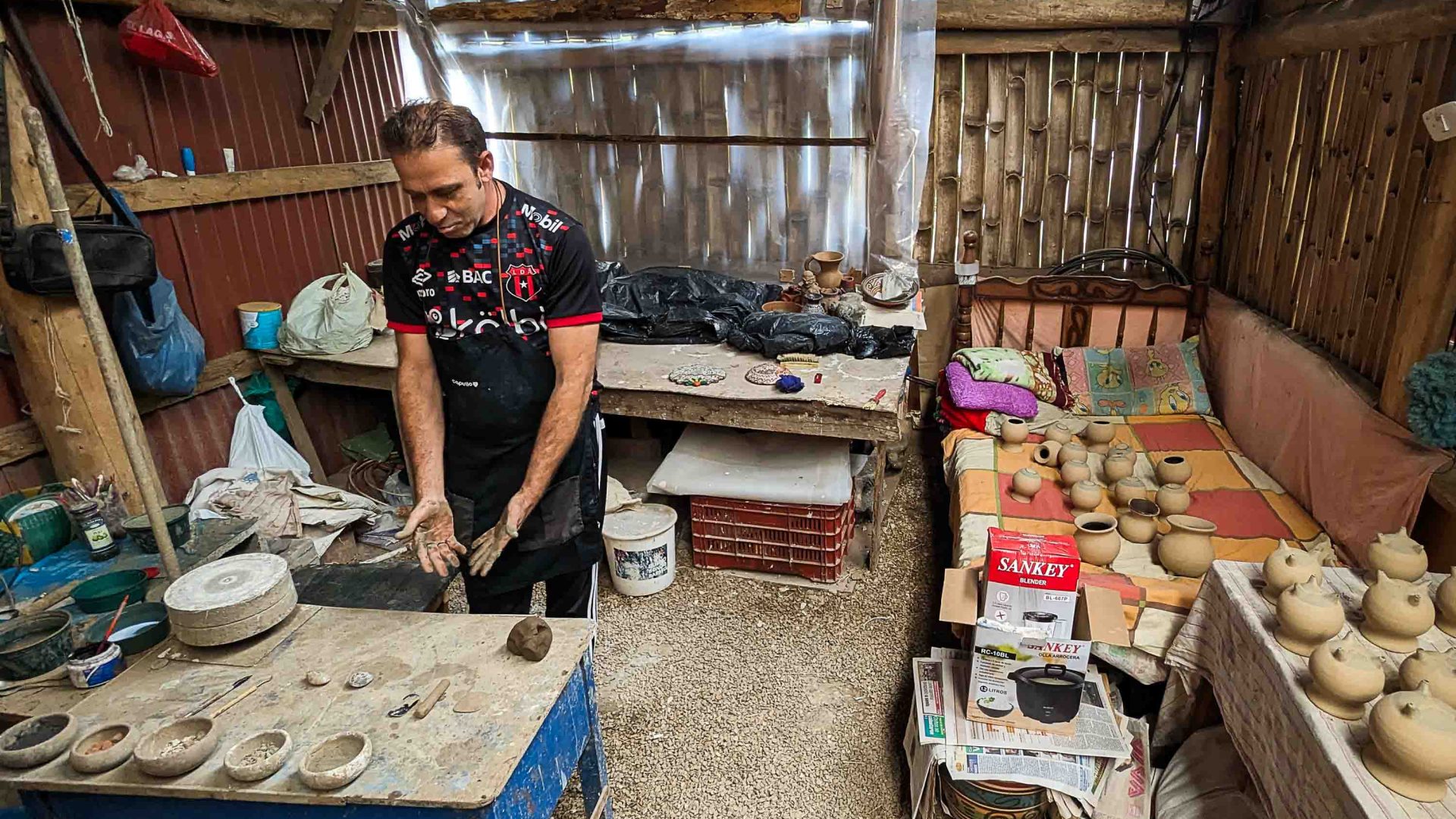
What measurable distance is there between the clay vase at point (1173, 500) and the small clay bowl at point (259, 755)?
311 cm

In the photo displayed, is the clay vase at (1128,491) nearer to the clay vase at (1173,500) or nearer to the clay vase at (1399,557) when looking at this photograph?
the clay vase at (1173,500)

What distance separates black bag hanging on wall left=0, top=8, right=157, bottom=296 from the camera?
2850 mm

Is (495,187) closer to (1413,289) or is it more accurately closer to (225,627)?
(225,627)

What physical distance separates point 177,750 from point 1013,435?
136 inches

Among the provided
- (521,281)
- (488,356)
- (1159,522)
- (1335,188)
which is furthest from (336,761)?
(1335,188)

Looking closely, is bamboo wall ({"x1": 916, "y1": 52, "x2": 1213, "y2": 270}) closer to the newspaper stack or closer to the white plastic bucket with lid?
the white plastic bucket with lid

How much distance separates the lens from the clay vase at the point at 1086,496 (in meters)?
3.30

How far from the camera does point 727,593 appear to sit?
12.1ft

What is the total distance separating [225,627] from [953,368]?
364 centimetres

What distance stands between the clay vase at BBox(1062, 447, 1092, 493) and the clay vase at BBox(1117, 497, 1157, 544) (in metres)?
0.30

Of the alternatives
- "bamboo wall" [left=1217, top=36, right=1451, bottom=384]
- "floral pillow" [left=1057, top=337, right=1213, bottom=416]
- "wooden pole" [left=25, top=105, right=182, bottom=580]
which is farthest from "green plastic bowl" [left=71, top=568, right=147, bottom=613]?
"bamboo wall" [left=1217, top=36, right=1451, bottom=384]

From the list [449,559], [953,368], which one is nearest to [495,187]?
[449,559]

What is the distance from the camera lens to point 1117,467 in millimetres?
3469

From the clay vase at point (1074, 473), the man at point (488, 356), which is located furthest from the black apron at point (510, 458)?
the clay vase at point (1074, 473)
